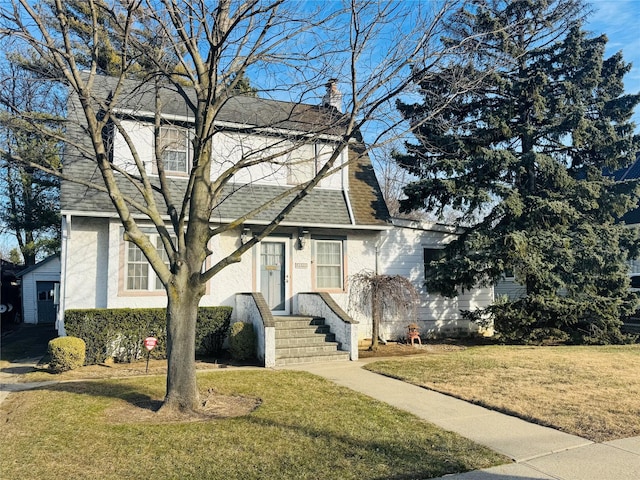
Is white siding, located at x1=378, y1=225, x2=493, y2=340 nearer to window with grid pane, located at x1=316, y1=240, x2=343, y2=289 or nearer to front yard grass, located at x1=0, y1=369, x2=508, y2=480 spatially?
A: window with grid pane, located at x1=316, y1=240, x2=343, y2=289

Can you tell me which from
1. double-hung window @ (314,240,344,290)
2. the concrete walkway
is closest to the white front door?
double-hung window @ (314,240,344,290)

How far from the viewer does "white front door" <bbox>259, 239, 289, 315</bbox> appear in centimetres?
1310

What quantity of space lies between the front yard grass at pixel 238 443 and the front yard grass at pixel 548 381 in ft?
5.23

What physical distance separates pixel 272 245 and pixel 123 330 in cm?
438

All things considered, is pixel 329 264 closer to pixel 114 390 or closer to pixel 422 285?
pixel 422 285

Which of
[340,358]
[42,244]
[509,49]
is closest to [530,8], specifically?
[509,49]

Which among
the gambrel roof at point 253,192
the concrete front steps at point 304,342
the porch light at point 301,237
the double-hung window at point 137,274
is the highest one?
the gambrel roof at point 253,192

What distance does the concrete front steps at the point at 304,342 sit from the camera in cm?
1087

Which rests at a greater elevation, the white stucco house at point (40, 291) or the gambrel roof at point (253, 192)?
the gambrel roof at point (253, 192)

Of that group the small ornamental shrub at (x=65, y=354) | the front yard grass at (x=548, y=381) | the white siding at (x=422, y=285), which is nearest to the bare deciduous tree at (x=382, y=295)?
the white siding at (x=422, y=285)

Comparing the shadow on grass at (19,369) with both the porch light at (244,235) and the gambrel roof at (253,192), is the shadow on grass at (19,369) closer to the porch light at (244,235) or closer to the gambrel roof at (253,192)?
the gambrel roof at (253,192)

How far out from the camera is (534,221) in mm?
13258

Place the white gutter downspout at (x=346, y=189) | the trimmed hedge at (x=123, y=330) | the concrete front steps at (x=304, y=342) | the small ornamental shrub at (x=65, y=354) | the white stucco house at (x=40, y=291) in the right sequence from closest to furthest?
the small ornamental shrub at (x=65, y=354), the trimmed hedge at (x=123, y=330), the concrete front steps at (x=304, y=342), the white gutter downspout at (x=346, y=189), the white stucco house at (x=40, y=291)

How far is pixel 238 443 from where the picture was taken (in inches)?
202
